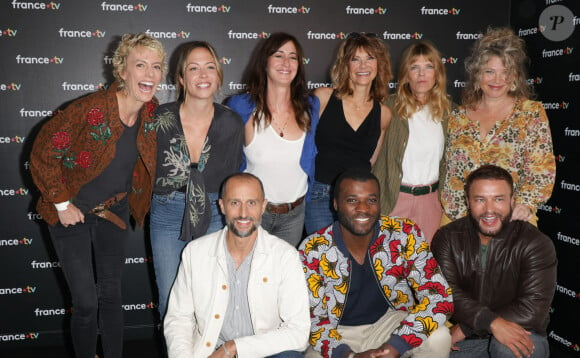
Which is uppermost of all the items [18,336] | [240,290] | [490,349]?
[240,290]

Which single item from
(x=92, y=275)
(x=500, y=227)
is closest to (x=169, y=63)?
(x=92, y=275)

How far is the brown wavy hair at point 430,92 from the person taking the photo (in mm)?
3281

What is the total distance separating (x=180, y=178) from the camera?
2871 millimetres

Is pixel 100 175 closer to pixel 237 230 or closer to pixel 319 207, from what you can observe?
pixel 237 230

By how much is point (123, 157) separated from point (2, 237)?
1902 mm

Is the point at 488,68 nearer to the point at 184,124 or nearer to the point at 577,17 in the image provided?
the point at 577,17

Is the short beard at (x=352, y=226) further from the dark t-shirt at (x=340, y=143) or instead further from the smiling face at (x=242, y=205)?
the dark t-shirt at (x=340, y=143)

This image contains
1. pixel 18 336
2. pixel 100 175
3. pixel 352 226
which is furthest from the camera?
pixel 18 336

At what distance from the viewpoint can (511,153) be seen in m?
3.18

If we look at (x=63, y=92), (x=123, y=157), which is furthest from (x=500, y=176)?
(x=63, y=92)

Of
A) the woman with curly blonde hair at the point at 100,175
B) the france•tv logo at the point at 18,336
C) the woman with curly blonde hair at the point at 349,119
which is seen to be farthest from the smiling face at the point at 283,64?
the france•tv logo at the point at 18,336

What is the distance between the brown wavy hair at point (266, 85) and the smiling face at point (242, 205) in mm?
592

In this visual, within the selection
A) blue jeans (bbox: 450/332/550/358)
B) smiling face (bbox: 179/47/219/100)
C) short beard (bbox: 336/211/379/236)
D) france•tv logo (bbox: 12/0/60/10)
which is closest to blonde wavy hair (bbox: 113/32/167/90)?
smiling face (bbox: 179/47/219/100)

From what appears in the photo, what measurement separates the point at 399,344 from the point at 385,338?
18cm
